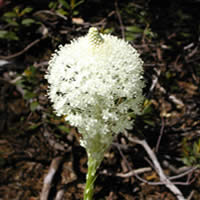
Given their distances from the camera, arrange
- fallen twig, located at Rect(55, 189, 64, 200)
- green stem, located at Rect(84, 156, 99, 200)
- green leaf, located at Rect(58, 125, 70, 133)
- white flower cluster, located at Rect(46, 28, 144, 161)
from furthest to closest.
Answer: green leaf, located at Rect(58, 125, 70, 133) → fallen twig, located at Rect(55, 189, 64, 200) → green stem, located at Rect(84, 156, 99, 200) → white flower cluster, located at Rect(46, 28, 144, 161)

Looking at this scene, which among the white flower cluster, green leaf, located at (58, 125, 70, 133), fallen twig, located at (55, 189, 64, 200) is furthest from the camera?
green leaf, located at (58, 125, 70, 133)

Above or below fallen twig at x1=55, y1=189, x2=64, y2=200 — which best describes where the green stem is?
above

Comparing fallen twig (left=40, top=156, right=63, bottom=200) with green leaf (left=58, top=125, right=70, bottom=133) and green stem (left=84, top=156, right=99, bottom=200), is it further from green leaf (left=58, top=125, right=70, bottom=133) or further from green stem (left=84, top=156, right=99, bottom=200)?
green stem (left=84, top=156, right=99, bottom=200)

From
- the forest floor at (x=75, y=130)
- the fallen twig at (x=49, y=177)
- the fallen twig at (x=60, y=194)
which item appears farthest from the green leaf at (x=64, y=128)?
the fallen twig at (x=60, y=194)

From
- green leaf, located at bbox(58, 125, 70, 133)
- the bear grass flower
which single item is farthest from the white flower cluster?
A: green leaf, located at bbox(58, 125, 70, 133)

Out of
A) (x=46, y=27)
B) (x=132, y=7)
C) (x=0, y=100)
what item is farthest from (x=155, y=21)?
(x=0, y=100)

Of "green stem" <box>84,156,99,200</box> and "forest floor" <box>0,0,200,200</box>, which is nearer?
"green stem" <box>84,156,99,200</box>

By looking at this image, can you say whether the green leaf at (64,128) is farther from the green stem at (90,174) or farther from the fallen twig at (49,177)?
the green stem at (90,174)

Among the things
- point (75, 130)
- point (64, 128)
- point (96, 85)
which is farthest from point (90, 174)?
point (75, 130)

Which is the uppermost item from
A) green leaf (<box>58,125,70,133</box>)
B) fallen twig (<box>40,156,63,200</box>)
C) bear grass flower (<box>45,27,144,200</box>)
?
bear grass flower (<box>45,27,144,200</box>)
